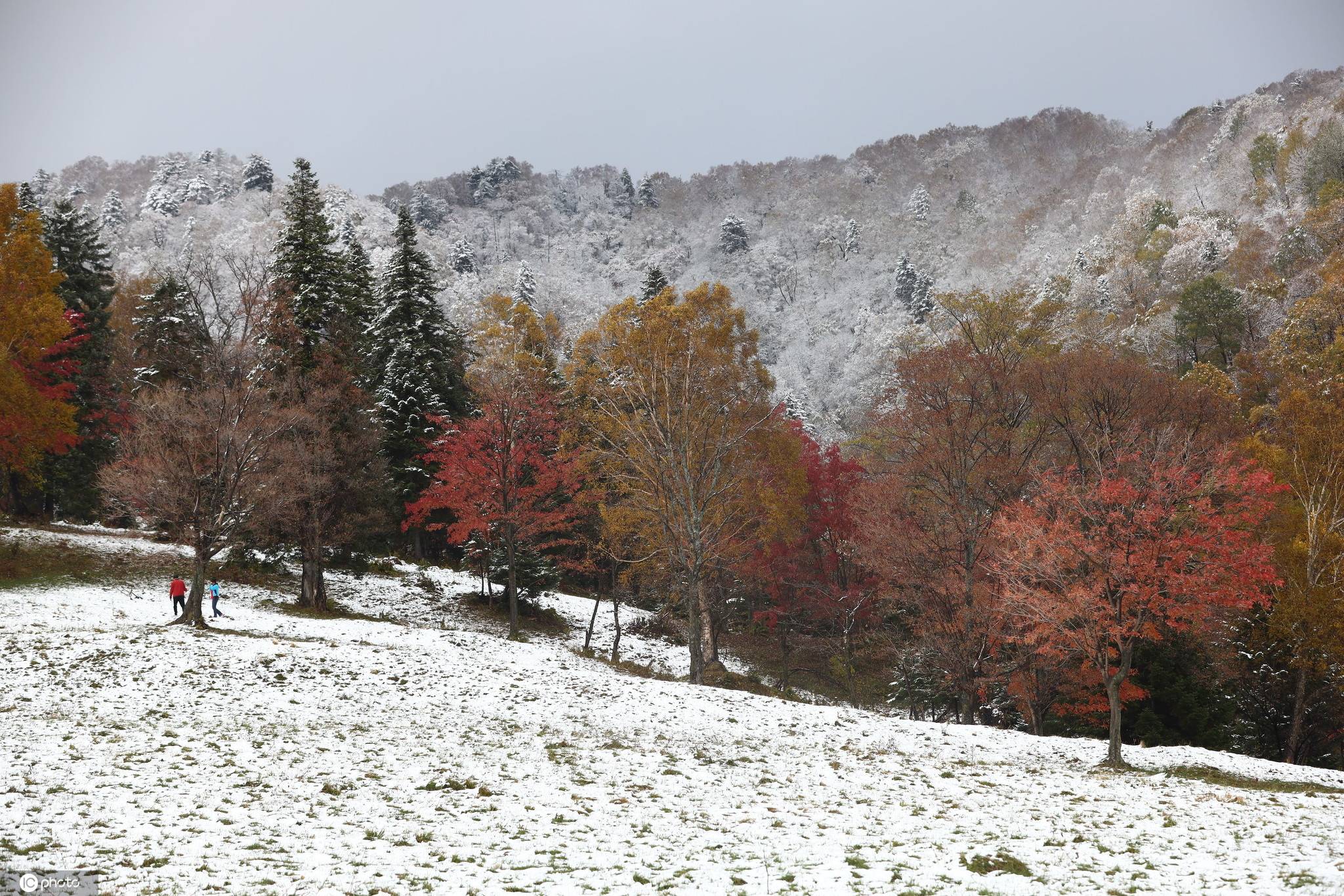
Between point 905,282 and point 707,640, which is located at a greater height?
point 905,282

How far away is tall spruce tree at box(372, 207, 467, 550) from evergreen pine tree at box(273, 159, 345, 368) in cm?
522

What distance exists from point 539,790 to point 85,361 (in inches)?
1579

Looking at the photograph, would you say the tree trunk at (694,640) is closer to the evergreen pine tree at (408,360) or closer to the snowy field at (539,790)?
the snowy field at (539,790)

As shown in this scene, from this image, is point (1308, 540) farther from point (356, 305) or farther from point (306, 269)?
point (356, 305)

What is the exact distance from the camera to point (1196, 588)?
54.1ft

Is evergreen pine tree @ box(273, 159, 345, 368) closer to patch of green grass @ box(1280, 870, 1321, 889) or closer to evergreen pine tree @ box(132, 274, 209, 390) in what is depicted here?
evergreen pine tree @ box(132, 274, 209, 390)

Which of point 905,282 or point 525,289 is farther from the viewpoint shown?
point 905,282

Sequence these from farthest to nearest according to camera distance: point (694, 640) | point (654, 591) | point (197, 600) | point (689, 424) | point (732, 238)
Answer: point (732, 238) < point (654, 591) < point (689, 424) < point (694, 640) < point (197, 600)

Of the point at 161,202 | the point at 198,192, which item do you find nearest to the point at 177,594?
the point at 161,202

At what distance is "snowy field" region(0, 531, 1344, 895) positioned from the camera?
328 inches

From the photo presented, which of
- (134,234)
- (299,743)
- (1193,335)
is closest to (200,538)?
(299,743)

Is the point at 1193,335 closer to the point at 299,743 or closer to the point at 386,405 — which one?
the point at 386,405

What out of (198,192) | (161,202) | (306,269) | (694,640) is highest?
(198,192)

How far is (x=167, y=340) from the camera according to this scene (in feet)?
119
